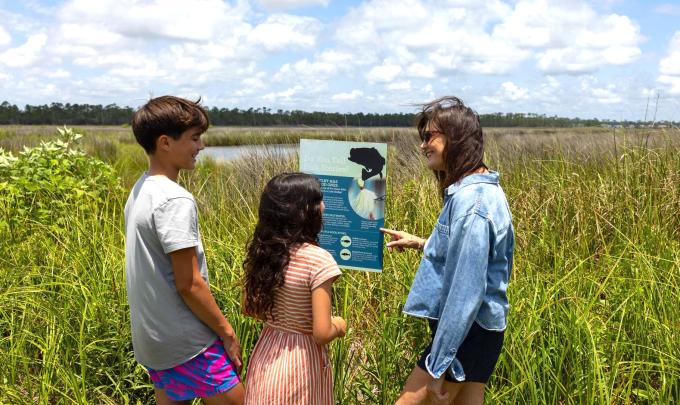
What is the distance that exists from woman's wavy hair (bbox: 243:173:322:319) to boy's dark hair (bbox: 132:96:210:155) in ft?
1.13

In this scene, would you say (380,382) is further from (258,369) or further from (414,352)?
(258,369)

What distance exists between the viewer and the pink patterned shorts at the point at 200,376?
195cm

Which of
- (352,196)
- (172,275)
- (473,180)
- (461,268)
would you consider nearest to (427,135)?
(473,180)

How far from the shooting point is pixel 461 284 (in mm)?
1740

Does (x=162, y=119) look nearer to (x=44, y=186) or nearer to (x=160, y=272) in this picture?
(x=160, y=272)

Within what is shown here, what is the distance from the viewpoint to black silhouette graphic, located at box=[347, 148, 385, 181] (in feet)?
8.17

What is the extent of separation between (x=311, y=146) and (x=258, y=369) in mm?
1032

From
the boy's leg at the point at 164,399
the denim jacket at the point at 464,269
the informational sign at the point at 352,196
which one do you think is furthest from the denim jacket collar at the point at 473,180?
the boy's leg at the point at 164,399

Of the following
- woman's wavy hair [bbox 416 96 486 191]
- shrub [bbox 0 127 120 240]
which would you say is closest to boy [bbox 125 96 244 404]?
woman's wavy hair [bbox 416 96 486 191]

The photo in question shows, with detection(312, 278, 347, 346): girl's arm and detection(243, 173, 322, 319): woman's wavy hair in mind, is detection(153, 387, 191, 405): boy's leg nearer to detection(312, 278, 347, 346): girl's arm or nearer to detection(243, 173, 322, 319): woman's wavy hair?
detection(243, 173, 322, 319): woman's wavy hair

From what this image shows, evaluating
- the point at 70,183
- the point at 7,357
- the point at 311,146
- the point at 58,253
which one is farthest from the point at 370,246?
the point at 70,183

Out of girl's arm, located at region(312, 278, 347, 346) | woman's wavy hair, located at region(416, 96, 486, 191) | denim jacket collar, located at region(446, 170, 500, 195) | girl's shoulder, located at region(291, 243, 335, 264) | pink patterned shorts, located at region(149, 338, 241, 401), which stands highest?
woman's wavy hair, located at region(416, 96, 486, 191)

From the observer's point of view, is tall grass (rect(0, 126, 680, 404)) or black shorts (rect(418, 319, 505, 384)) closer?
black shorts (rect(418, 319, 505, 384))

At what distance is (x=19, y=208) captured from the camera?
4.26 metres
